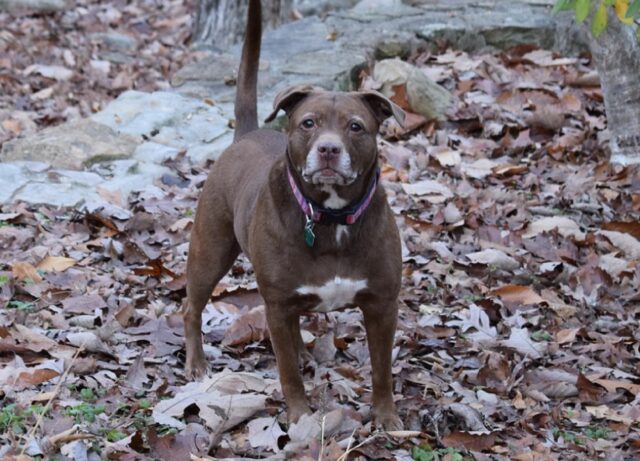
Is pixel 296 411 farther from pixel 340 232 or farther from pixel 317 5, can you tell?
pixel 317 5

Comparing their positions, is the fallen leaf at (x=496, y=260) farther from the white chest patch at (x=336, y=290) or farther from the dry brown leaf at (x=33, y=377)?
the dry brown leaf at (x=33, y=377)

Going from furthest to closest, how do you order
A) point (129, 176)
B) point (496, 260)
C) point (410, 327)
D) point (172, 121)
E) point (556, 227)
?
point (172, 121) → point (129, 176) → point (556, 227) → point (496, 260) → point (410, 327)

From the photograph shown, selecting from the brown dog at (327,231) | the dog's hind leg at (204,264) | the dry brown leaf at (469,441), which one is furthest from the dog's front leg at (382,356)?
the dog's hind leg at (204,264)

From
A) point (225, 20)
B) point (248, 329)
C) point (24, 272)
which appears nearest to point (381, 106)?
point (248, 329)

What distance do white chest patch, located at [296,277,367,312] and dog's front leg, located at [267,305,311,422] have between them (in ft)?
0.53

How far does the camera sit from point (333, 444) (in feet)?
13.9

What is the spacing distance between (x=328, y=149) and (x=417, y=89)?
4969 mm

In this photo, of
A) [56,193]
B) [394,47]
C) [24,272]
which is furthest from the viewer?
[394,47]

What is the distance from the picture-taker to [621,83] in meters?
7.78

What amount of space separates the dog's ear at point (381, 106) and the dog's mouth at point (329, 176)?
39 cm

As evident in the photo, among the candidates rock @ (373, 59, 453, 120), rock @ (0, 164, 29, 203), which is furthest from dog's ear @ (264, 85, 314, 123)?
rock @ (373, 59, 453, 120)

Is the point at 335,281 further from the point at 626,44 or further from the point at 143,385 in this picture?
the point at 626,44

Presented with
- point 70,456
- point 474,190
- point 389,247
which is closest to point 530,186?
point 474,190

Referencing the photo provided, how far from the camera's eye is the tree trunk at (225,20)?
12.3 m
